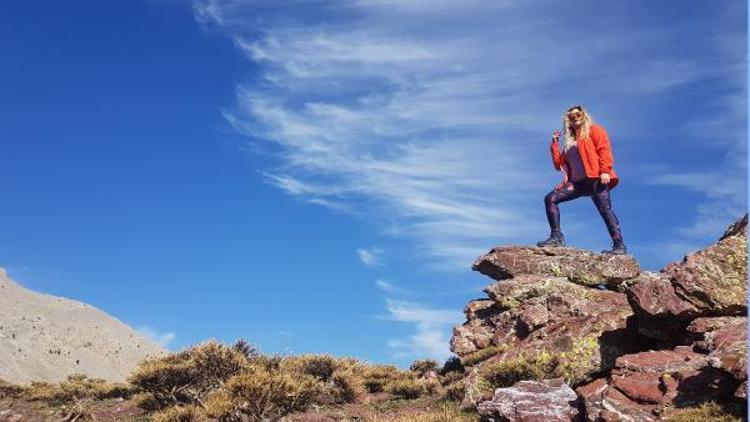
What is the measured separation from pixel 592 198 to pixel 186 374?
1260 centimetres

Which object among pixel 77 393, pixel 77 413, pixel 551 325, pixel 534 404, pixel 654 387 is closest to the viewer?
pixel 654 387

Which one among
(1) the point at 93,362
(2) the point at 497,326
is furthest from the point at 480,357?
(1) the point at 93,362

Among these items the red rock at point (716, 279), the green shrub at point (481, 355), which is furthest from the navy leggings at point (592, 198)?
the red rock at point (716, 279)

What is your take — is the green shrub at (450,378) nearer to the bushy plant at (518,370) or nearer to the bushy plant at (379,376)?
the bushy plant at (379,376)

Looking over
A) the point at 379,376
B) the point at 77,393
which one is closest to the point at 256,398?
the point at 379,376

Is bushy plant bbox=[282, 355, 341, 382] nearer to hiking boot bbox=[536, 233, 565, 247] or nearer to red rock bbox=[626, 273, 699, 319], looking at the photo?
hiking boot bbox=[536, 233, 565, 247]

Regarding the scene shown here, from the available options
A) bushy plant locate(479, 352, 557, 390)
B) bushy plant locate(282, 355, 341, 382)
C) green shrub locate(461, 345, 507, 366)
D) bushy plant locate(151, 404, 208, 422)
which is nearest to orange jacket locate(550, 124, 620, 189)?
green shrub locate(461, 345, 507, 366)

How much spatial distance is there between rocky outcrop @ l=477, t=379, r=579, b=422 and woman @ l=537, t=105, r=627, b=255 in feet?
28.8

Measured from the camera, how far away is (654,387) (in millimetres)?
9383

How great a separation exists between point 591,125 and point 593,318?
21.0 ft

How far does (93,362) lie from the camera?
58.8 meters

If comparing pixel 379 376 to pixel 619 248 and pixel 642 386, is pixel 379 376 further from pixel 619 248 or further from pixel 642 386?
pixel 642 386

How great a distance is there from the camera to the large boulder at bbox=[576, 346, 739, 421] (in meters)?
8.83

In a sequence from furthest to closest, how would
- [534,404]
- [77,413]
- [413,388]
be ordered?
[77,413]
[413,388]
[534,404]
